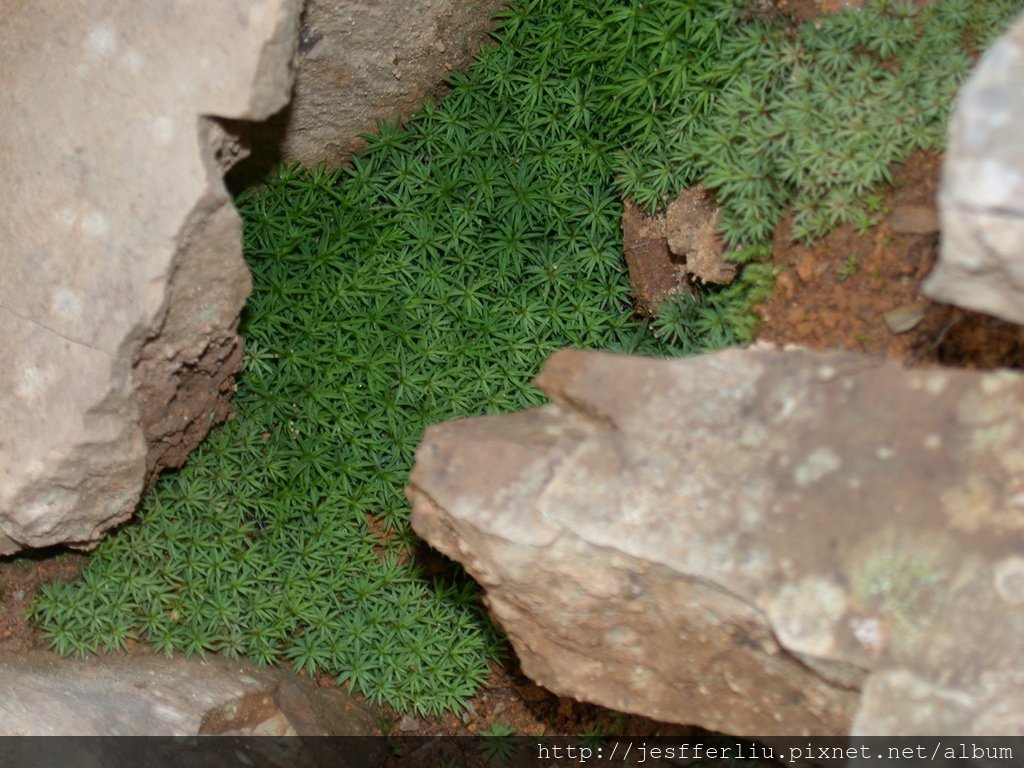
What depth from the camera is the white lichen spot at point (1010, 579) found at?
114 inches

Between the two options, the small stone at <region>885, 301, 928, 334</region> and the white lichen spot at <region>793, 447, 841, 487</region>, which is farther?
the small stone at <region>885, 301, 928, 334</region>

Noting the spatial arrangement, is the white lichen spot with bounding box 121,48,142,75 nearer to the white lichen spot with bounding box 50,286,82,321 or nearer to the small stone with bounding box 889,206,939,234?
the white lichen spot with bounding box 50,286,82,321

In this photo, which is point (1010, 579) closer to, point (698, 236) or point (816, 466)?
point (816, 466)

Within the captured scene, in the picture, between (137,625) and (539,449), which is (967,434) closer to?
→ (539,449)

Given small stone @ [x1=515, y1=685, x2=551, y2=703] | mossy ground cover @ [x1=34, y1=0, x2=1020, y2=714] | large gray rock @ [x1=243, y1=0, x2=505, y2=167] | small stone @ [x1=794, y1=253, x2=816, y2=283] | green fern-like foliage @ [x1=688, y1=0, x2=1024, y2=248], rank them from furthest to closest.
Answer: small stone @ [x1=515, y1=685, x2=551, y2=703], mossy ground cover @ [x1=34, y1=0, x2=1020, y2=714], large gray rock @ [x1=243, y1=0, x2=505, y2=167], small stone @ [x1=794, y1=253, x2=816, y2=283], green fern-like foliage @ [x1=688, y1=0, x2=1024, y2=248]

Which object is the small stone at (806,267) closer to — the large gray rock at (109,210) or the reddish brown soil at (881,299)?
the reddish brown soil at (881,299)

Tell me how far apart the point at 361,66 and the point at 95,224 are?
1.39 metres

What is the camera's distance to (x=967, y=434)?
2.98 meters

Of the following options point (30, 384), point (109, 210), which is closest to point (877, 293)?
point (109, 210)

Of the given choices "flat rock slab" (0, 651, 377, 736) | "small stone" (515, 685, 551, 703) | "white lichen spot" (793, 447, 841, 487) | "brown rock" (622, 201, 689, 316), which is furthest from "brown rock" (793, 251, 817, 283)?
"flat rock slab" (0, 651, 377, 736)

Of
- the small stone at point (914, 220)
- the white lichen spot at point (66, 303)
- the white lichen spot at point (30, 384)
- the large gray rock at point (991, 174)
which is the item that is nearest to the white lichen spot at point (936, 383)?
the large gray rock at point (991, 174)

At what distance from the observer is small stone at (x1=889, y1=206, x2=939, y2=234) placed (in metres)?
3.70

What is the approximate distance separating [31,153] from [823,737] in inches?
139

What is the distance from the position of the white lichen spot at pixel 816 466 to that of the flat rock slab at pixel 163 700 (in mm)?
2387
